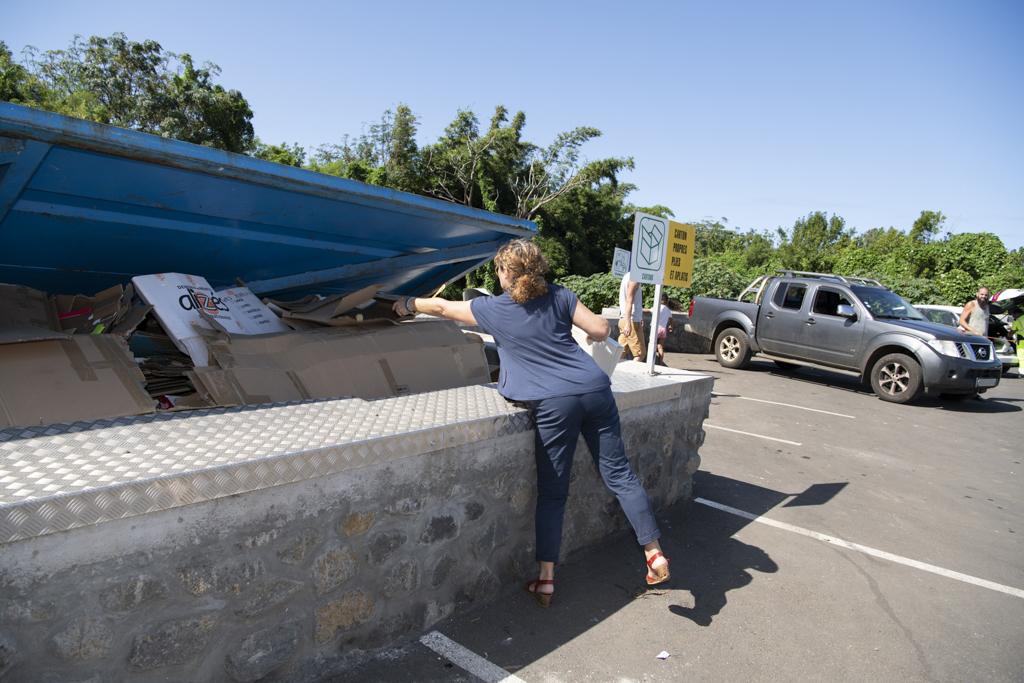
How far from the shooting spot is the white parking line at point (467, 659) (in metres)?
2.41

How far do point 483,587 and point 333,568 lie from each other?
3.04ft

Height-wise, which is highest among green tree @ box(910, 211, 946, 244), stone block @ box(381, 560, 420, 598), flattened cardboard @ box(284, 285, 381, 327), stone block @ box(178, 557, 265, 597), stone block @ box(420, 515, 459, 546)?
green tree @ box(910, 211, 946, 244)

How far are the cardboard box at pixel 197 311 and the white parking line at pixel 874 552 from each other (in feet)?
11.8

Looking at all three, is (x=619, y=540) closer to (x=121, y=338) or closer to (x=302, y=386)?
(x=302, y=386)

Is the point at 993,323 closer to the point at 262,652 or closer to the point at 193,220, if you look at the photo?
the point at 193,220

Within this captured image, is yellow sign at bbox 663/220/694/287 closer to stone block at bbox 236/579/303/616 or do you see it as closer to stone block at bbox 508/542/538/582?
stone block at bbox 508/542/538/582

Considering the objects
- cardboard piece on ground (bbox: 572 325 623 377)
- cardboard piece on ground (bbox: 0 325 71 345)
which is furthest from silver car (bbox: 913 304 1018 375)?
cardboard piece on ground (bbox: 0 325 71 345)

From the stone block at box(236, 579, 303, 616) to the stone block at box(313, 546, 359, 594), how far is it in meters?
0.08

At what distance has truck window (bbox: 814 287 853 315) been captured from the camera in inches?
452

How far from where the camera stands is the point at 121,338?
103 inches

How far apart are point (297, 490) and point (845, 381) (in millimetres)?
13038

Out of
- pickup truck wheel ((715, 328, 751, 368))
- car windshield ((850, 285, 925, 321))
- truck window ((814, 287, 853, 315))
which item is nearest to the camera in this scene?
car windshield ((850, 285, 925, 321))

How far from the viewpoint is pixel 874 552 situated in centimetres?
402

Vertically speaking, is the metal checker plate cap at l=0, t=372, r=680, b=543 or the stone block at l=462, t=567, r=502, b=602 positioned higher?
the metal checker plate cap at l=0, t=372, r=680, b=543
